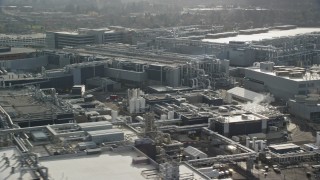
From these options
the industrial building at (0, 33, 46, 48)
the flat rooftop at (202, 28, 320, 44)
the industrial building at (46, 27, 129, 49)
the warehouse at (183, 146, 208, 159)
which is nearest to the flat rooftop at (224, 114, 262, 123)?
the warehouse at (183, 146, 208, 159)

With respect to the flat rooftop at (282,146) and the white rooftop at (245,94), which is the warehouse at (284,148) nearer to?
the flat rooftop at (282,146)

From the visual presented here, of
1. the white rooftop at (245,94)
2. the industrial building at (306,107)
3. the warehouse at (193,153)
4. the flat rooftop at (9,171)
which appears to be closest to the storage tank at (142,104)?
the white rooftop at (245,94)

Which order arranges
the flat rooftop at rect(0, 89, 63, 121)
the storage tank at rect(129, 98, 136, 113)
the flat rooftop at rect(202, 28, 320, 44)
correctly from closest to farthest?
the flat rooftop at rect(0, 89, 63, 121) < the storage tank at rect(129, 98, 136, 113) < the flat rooftop at rect(202, 28, 320, 44)

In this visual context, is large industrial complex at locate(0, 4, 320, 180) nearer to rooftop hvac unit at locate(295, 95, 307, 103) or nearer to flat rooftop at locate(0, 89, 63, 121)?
flat rooftop at locate(0, 89, 63, 121)

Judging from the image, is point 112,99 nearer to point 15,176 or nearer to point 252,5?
point 15,176

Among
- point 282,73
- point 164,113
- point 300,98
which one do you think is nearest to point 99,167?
point 164,113

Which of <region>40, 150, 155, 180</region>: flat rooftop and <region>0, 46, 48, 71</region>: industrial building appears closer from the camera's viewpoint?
<region>40, 150, 155, 180</region>: flat rooftop

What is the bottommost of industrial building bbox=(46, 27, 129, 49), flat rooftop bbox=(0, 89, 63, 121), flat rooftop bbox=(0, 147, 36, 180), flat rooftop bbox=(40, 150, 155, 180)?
flat rooftop bbox=(40, 150, 155, 180)

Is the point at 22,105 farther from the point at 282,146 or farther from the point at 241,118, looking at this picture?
the point at 282,146
